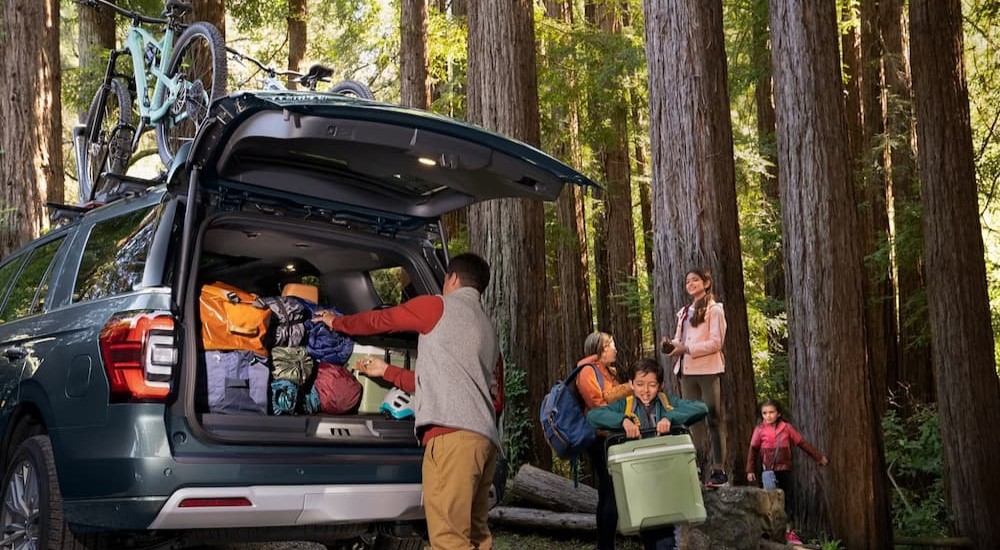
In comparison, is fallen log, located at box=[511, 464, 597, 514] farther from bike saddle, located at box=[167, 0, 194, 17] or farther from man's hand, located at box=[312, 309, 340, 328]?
bike saddle, located at box=[167, 0, 194, 17]

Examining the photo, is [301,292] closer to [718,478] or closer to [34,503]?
[34,503]

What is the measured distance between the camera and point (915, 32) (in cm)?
1401

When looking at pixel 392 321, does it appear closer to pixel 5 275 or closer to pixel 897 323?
pixel 5 275

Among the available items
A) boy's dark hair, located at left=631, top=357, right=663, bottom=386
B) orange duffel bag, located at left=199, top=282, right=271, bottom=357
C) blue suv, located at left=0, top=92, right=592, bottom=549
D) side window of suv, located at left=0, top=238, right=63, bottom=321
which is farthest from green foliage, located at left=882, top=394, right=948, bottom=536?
side window of suv, located at left=0, top=238, right=63, bottom=321

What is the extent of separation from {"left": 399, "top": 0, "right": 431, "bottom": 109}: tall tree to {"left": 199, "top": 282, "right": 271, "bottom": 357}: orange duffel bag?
12944 mm

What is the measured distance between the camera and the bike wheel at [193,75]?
8.05m

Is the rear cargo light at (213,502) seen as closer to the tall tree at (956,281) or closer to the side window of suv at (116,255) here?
the side window of suv at (116,255)

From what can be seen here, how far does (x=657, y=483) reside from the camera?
250 inches

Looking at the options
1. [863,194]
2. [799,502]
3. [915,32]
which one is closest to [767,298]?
[863,194]

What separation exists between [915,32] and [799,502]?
698 cm

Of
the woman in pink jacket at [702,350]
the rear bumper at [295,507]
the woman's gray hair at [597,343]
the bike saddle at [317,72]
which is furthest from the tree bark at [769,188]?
the rear bumper at [295,507]

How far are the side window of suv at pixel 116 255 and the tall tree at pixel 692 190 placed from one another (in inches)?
205

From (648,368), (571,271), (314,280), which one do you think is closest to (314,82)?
(314,280)

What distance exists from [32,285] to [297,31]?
14155mm
